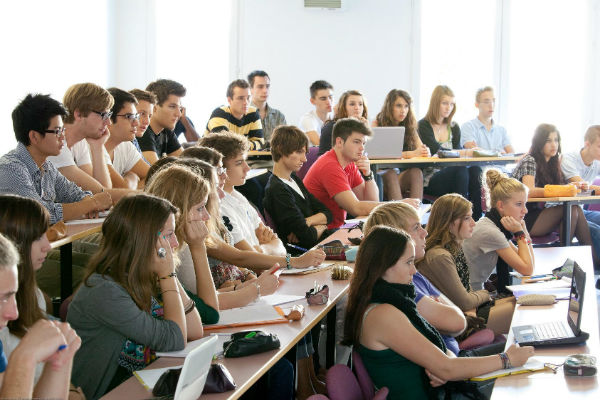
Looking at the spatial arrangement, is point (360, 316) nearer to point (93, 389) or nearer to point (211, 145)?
point (93, 389)

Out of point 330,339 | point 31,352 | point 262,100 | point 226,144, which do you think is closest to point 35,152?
point 226,144

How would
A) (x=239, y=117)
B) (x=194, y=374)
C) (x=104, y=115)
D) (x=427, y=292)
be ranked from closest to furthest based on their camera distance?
1. (x=194, y=374)
2. (x=427, y=292)
3. (x=104, y=115)
4. (x=239, y=117)

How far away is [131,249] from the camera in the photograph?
2324mm

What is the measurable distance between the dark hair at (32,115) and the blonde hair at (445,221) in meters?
1.88

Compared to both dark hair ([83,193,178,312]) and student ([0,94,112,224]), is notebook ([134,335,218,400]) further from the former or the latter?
student ([0,94,112,224])

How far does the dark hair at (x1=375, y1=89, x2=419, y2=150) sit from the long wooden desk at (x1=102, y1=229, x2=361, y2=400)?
152 inches

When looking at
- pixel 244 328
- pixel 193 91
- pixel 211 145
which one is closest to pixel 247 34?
pixel 193 91

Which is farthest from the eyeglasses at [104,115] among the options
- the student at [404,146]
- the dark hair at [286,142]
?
the student at [404,146]

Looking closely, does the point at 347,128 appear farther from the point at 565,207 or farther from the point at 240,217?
the point at 565,207

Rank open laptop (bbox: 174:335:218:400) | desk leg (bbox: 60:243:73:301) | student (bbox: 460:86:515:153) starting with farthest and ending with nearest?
1. student (bbox: 460:86:515:153)
2. desk leg (bbox: 60:243:73:301)
3. open laptop (bbox: 174:335:218:400)

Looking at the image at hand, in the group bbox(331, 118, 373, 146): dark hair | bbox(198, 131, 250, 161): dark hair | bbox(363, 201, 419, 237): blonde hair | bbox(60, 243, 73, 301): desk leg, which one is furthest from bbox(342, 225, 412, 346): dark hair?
bbox(331, 118, 373, 146): dark hair

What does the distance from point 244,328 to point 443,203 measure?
1.49 meters

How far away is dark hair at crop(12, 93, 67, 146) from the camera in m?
3.43

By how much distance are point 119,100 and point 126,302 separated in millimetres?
2470
